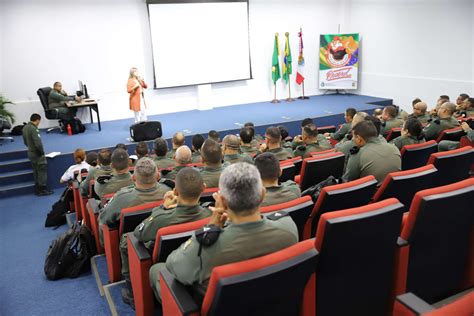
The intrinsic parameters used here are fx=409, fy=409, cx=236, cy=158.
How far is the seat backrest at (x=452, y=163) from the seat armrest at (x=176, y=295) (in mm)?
2396

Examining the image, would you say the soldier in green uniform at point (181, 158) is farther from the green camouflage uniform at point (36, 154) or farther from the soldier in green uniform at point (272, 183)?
the green camouflage uniform at point (36, 154)

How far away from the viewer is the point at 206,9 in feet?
33.5

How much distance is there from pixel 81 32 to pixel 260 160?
26.7 ft

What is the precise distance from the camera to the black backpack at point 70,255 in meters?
3.57

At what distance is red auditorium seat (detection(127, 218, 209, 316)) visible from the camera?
209 cm

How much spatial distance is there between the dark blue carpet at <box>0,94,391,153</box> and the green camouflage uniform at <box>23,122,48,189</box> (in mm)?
718

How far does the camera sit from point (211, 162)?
351cm

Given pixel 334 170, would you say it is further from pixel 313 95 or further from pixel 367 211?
pixel 313 95

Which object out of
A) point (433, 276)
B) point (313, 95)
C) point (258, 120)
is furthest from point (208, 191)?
point (313, 95)

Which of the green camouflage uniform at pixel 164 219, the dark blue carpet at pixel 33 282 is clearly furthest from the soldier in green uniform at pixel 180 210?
the dark blue carpet at pixel 33 282

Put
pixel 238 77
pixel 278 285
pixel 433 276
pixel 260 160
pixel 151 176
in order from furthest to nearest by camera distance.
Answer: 1. pixel 238 77
2. pixel 151 176
3. pixel 260 160
4. pixel 433 276
5. pixel 278 285

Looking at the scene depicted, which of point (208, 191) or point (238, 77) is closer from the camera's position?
point (208, 191)

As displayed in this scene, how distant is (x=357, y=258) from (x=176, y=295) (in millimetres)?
839

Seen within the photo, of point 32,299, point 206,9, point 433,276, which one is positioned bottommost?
point 32,299
